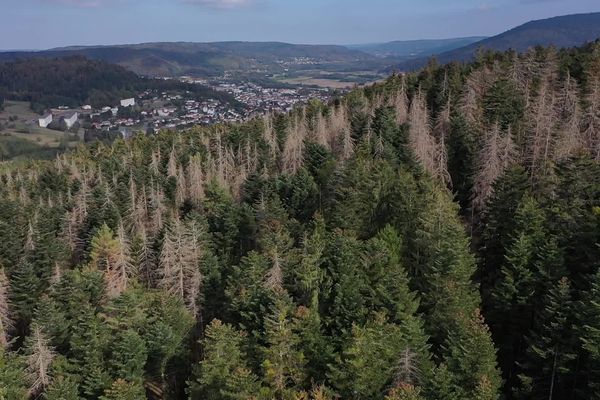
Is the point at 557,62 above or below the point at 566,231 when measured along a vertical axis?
above

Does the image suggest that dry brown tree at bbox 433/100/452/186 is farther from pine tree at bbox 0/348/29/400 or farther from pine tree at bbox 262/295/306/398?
pine tree at bbox 0/348/29/400

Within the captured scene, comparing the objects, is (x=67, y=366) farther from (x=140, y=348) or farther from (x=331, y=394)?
(x=331, y=394)

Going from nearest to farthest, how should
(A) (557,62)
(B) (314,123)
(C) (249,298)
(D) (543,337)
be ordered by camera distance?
1. (D) (543,337)
2. (C) (249,298)
3. (A) (557,62)
4. (B) (314,123)

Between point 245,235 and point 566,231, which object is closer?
point 566,231

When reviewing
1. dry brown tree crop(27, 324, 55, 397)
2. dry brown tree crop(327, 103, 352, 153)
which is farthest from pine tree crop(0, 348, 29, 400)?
dry brown tree crop(327, 103, 352, 153)

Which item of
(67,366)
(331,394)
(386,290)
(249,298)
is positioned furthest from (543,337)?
(67,366)

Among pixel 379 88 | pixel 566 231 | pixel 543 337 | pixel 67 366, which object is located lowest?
pixel 67 366

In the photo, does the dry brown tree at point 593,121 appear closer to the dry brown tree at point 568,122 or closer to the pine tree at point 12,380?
the dry brown tree at point 568,122

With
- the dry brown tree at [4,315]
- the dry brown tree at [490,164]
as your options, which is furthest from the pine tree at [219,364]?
the dry brown tree at [490,164]

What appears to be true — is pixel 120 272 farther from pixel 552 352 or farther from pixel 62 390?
pixel 552 352
